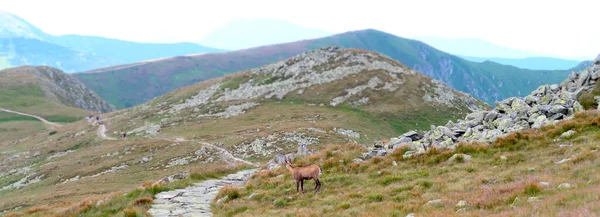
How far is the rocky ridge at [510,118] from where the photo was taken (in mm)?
24219

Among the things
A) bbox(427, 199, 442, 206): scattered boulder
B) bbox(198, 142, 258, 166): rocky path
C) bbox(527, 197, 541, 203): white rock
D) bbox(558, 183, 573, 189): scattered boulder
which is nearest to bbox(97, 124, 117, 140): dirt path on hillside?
bbox(198, 142, 258, 166): rocky path

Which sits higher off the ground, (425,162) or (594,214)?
(594,214)

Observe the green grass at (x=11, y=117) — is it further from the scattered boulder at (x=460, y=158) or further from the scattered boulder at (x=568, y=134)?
the scattered boulder at (x=568, y=134)

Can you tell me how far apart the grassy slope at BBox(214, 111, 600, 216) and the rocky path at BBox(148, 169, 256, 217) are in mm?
1353

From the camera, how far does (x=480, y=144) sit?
22.2 metres

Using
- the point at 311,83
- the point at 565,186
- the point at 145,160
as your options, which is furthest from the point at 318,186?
the point at 311,83

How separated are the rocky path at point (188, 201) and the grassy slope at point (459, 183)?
135cm

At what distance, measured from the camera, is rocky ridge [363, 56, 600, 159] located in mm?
24219

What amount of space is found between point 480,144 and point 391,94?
7163cm

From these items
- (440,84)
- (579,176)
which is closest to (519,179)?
(579,176)

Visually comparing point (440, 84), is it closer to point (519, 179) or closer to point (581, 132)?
point (581, 132)

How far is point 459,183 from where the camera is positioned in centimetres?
1675

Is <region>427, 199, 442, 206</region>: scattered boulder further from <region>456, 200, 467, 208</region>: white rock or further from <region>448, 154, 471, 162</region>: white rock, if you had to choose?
<region>448, 154, 471, 162</region>: white rock

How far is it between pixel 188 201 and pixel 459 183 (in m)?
14.6
